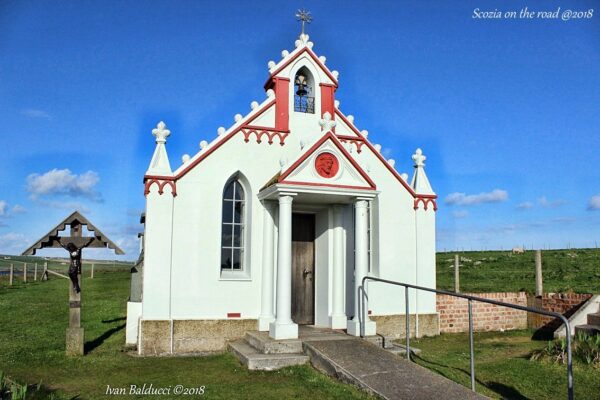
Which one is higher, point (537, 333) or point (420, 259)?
point (420, 259)

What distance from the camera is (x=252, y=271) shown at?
36.8 feet

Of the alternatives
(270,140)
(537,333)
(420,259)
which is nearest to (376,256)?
(420,259)

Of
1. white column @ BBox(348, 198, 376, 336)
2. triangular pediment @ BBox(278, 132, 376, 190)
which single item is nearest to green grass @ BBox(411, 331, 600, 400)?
white column @ BBox(348, 198, 376, 336)

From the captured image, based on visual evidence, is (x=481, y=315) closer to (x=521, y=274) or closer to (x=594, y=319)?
(x=594, y=319)

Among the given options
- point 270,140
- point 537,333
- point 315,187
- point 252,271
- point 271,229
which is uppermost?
point 270,140

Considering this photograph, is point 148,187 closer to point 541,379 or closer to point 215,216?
point 215,216

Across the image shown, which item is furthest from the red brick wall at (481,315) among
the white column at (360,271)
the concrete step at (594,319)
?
the white column at (360,271)

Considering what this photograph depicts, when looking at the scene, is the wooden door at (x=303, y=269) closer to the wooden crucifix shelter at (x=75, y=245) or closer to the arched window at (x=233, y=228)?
the arched window at (x=233, y=228)

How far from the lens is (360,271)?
10.8 meters

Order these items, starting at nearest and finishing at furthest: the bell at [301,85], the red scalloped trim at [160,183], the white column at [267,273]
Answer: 1. the red scalloped trim at [160,183]
2. the white column at [267,273]
3. the bell at [301,85]

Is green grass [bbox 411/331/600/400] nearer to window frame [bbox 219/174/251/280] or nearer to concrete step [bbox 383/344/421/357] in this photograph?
concrete step [bbox 383/344/421/357]

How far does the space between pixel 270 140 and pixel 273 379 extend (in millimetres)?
5411

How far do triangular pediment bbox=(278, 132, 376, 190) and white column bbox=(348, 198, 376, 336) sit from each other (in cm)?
51

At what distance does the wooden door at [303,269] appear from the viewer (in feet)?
39.1
